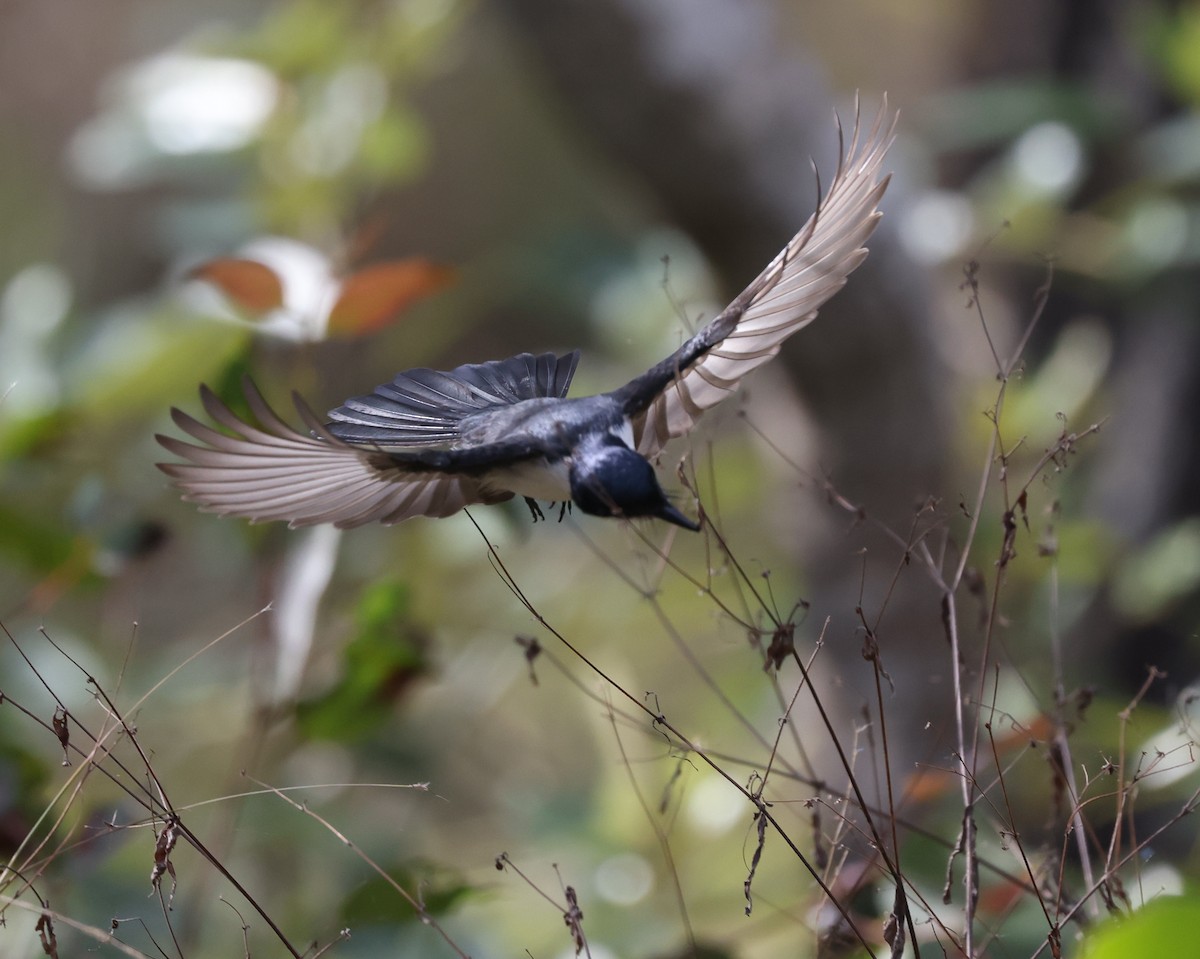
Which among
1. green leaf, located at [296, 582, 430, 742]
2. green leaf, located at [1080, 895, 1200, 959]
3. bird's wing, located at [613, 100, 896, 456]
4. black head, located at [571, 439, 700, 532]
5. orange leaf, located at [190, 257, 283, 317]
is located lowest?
green leaf, located at [1080, 895, 1200, 959]

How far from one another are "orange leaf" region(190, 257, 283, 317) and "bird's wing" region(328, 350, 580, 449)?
0.88ft

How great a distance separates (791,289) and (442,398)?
9.3 inches

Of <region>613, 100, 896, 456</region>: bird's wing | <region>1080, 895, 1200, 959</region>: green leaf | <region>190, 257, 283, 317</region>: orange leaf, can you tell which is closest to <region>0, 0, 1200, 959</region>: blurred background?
<region>190, 257, 283, 317</region>: orange leaf

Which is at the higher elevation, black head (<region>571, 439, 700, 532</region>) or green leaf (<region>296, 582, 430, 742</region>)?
green leaf (<region>296, 582, 430, 742</region>)

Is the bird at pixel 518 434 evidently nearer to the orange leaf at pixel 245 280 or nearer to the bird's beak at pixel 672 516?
the bird's beak at pixel 672 516

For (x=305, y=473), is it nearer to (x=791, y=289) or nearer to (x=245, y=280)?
(x=791, y=289)

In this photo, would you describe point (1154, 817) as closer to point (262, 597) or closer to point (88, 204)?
point (262, 597)

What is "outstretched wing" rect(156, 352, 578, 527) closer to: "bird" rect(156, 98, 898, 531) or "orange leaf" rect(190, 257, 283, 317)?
"bird" rect(156, 98, 898, 531)

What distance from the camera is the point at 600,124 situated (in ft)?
5.56

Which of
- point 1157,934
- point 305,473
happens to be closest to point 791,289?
point 305,473

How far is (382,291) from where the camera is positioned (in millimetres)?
1029

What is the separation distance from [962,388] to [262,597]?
4.08 feet

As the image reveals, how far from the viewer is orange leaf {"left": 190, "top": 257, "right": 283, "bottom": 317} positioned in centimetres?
100

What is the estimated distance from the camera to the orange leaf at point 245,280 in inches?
39.3
